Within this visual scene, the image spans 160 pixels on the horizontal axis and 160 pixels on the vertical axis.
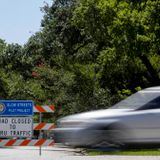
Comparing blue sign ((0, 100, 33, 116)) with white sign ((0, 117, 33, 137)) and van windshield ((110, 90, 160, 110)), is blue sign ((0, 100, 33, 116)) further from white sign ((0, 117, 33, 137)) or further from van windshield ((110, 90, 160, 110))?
van windshield ((110, 90, 160, 110))

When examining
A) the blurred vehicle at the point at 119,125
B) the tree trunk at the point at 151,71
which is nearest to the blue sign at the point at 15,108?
the blurred vehicle at the point at 119,125

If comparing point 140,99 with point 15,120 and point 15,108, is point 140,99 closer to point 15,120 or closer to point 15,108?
point 15,120

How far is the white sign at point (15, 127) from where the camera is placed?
2194cm

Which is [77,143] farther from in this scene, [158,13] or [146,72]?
[146,72]

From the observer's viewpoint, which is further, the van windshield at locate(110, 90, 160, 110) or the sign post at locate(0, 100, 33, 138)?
the sign post at locate(0, 100, 33, 138)

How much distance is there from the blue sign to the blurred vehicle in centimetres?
883

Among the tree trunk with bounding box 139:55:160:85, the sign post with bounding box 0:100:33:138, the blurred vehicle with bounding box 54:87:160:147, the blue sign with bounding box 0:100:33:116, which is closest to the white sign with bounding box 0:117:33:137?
the sign post with bounding box 0:100:33:138

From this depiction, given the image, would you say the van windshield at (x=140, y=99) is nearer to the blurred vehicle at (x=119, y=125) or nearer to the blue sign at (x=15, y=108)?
the blurred vehicle at (x=119, y=125)

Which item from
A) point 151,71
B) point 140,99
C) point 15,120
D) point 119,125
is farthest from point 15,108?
point 151,71

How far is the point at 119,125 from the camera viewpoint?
13.3 m

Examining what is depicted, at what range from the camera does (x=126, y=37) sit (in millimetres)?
31750

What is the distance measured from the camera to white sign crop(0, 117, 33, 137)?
21.9m

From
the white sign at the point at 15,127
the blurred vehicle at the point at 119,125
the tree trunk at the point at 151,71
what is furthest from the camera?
the tree trunk at the point at 151,71

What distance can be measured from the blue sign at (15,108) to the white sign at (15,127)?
286mm
